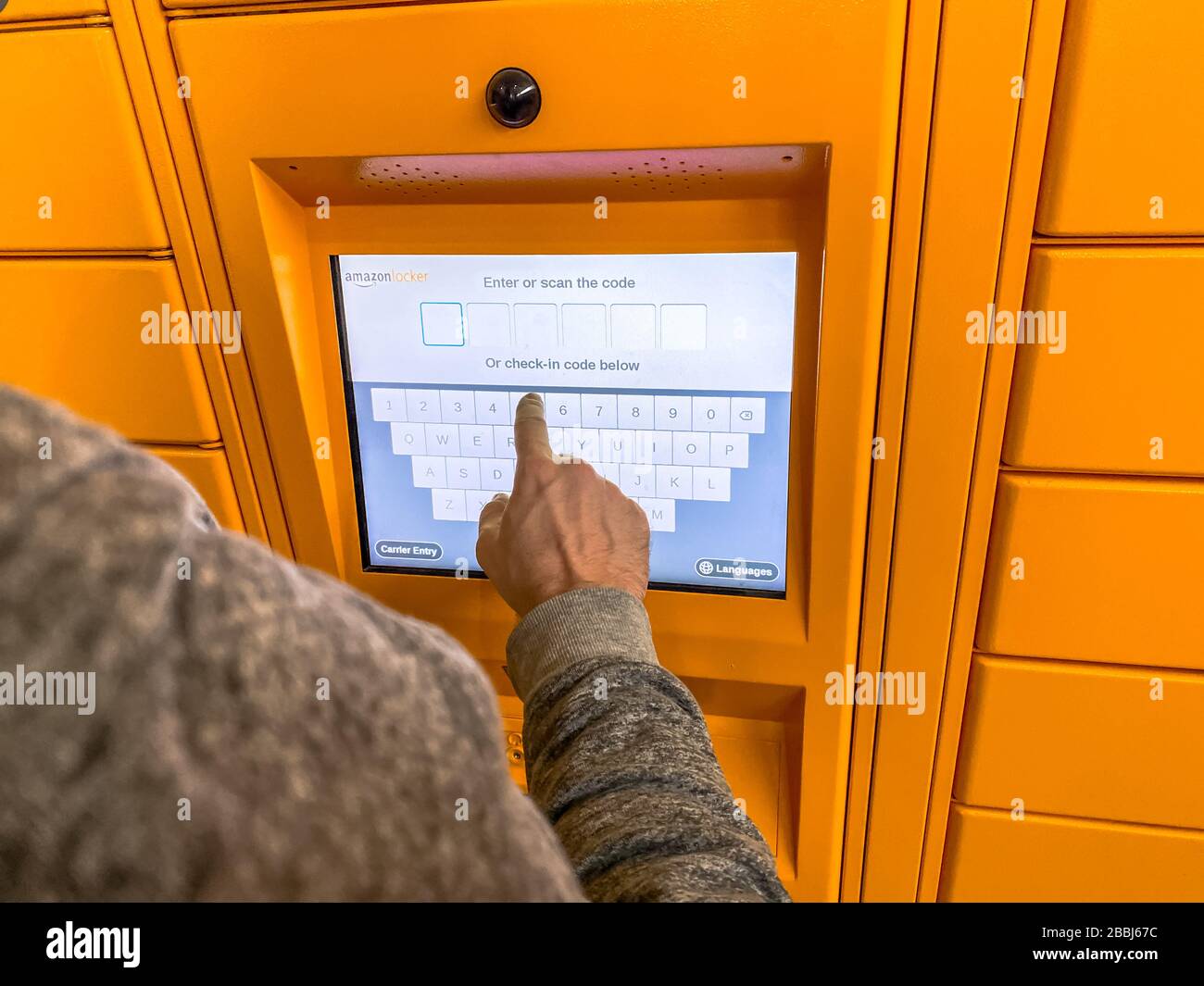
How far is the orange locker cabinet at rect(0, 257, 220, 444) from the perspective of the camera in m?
1.15

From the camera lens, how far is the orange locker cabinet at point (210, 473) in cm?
125

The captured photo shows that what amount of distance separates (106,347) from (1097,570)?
1.42m

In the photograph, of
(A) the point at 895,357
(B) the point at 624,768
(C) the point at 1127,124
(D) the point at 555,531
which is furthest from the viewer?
(D) the point at 555,531

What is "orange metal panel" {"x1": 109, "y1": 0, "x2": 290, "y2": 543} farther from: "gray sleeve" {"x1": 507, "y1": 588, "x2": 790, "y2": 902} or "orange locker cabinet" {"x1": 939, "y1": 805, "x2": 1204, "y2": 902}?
"orange locker cabinet" {"x1": 939, "y1": 805, "x2": 1204, "y2": 902}

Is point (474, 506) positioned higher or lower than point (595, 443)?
lower

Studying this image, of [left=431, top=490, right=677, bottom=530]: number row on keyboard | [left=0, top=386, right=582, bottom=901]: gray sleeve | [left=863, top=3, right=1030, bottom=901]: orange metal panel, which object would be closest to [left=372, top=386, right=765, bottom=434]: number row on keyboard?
[left=431, top=490, right=677, bottom=530]: number row on keyboard

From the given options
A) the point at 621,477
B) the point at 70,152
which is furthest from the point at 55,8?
the point at 621,477

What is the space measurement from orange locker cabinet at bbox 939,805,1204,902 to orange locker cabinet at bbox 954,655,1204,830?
3cm

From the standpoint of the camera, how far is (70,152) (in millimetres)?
1083

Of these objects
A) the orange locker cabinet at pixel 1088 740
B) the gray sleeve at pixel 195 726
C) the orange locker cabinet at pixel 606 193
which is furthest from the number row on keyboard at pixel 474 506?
the gray sleeve at pixel 195 726

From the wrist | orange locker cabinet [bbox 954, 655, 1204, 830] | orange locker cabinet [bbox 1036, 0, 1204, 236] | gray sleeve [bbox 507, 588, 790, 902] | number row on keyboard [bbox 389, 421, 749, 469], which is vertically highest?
orange locker cabinet [bbox 1036, 0, 1204, 236]

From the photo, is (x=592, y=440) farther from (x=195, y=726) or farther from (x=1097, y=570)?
(x=195, y=726)
